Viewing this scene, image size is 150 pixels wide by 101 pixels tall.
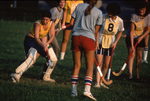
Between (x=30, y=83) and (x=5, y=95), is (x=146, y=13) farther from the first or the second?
(x=5, y=95)

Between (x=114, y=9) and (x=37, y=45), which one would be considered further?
(x=37, y=45)

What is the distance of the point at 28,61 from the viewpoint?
5566mm

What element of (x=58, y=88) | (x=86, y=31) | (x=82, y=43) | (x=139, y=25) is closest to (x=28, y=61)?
(x=58, y=88)

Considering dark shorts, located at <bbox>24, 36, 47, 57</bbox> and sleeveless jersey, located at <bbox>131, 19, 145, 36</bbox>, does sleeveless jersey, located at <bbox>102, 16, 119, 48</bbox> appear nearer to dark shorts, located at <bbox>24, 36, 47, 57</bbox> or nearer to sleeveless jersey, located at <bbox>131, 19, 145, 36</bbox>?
sleeveless jersey, located at <bbox>131, 19, 145, 36</bbox>

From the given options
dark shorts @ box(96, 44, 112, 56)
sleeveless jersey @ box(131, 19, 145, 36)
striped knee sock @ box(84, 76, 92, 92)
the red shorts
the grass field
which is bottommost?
the grass field

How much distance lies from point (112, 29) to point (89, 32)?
1290 millimetres

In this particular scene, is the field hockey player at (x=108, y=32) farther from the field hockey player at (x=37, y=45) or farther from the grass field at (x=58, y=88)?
the field hockey player at (x=37, y=45)

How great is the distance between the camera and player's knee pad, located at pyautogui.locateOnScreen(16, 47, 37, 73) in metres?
5.45

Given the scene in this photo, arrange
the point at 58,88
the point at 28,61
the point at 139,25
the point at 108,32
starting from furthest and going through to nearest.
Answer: the point at 139,25, the point at 108,32, the point at 28,61, the point at 58,88

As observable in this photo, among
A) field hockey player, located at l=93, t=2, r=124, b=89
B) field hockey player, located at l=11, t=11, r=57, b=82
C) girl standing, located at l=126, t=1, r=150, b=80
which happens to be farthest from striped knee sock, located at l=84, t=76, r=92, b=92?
girl standing, located at l=126, t=1, r=150, b=80

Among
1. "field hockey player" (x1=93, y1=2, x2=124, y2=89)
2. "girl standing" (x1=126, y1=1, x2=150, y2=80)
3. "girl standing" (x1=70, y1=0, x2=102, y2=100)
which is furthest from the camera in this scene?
"girl standing" (x1=126, y1=1, x2=150, y2=80)

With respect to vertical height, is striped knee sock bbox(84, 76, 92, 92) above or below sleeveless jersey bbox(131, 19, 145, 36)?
below

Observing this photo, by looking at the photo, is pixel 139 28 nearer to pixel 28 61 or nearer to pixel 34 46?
pixel 34 46

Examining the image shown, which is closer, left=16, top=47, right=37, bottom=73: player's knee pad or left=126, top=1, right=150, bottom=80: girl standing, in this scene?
left=16, top=47, right=37, bottom=73: player's knee pad
